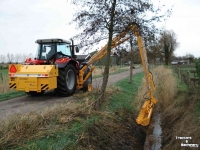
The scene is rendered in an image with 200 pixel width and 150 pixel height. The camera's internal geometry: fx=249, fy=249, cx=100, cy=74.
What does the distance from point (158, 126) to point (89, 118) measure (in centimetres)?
365

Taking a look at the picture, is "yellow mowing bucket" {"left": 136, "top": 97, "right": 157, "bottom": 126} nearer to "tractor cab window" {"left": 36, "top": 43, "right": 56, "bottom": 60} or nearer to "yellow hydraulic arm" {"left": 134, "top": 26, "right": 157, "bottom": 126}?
"yellow hydraulic arm" {"left": 134, "top": 26, "right": 157, "bottom": 126}

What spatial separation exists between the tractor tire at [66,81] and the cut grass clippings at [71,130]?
107 inches

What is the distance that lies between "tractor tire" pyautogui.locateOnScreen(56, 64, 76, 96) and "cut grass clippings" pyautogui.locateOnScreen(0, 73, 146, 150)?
2727 mm

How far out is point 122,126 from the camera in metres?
7.86

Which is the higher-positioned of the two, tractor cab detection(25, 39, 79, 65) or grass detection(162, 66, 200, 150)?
tractor cab detection(25, 39, 79, 65)

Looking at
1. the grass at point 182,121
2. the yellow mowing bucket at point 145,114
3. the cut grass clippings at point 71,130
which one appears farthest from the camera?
the yellow mowing bucket at point 145,114

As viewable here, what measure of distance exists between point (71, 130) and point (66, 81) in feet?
16.6

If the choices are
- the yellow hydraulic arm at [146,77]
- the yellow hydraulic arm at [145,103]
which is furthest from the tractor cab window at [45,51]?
the yellow hydraulic arm at [145,103]

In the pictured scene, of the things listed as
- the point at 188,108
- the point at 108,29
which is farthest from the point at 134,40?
the point at 188,108

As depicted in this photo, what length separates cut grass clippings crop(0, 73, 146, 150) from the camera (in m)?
5.30

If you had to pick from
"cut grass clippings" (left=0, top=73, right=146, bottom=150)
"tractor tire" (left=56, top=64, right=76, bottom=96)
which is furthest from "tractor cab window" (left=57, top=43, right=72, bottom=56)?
"cut grass clippings" (left=0, top=73, right=146, bottom=150)

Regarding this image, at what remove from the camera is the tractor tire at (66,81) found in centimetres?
1079

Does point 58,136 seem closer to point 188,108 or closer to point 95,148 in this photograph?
point 95,148

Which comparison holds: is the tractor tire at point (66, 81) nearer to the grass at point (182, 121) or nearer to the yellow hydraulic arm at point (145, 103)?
the yellow hydraulic arm at point (145, 103)
